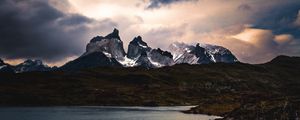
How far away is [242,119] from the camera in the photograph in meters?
127

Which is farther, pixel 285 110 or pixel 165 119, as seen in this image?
pixel 165 119

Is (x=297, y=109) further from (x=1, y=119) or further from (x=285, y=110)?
(x=1, y=119)

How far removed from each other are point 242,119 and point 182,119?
111 ft

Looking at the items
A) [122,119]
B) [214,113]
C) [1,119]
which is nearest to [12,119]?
[1,119]

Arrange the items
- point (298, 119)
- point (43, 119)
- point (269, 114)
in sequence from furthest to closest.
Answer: point (43, 119), point (269, 114), point (298, 119)

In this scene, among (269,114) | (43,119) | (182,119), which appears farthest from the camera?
(43,119)

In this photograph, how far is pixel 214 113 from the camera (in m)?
187

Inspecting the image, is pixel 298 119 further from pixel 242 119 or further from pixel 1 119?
pixel 1 119

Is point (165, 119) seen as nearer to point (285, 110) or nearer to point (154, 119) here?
point (154, 119)

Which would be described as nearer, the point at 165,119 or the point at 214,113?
the point at 165,119

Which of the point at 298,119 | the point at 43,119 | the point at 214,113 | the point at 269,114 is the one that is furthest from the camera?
the point at 214,113

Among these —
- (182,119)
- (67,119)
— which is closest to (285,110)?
(182,119)

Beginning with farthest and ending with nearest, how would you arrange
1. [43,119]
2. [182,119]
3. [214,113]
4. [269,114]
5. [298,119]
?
1. [214,113]
2. [43,119]
3. [182,119]
4. [269,114]
5. [298,119]

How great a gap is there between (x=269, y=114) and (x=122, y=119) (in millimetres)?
63872
